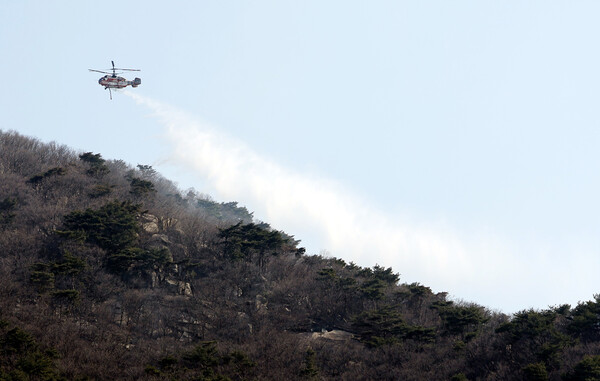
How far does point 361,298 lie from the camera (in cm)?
4703

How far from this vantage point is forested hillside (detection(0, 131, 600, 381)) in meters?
31.4

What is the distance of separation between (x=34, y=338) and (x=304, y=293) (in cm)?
2408

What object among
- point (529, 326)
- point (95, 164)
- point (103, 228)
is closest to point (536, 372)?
point (529, 326)

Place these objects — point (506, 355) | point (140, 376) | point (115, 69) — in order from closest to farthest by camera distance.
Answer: point (140, 376), point (506, 355), point (115, 69)

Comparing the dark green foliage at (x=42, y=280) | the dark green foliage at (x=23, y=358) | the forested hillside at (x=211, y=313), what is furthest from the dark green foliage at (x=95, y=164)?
the dark green foliage at (x=23, y=358)

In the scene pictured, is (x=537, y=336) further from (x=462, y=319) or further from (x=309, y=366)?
(x=309, y=366)

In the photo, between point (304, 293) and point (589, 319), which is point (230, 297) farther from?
point (589, 319)

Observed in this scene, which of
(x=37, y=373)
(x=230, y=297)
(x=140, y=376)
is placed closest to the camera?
(x=37, y=373)

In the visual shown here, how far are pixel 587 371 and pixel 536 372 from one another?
10.0ft

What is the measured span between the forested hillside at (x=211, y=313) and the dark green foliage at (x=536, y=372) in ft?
0.23

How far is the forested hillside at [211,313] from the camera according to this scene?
31.4 metres

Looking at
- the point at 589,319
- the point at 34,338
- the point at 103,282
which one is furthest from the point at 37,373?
the point at 589,319

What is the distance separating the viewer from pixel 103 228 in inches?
1795

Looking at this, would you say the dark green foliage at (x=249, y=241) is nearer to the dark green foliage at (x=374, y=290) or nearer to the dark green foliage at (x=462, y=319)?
the dark green foliage at (x=374, y=290)
